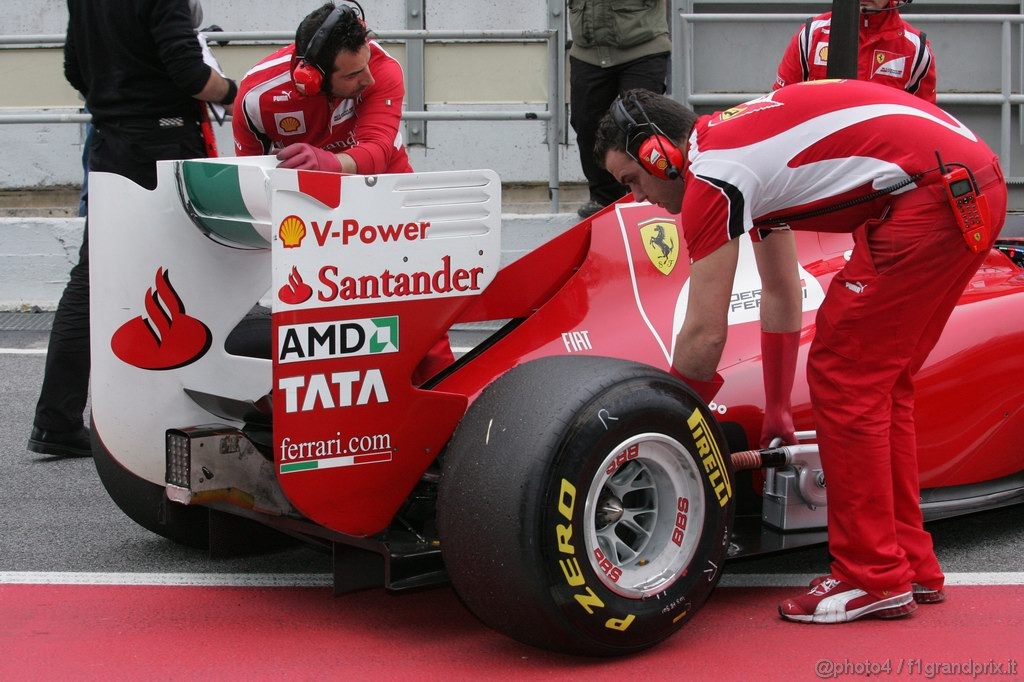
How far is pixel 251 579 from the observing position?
12.9 ft

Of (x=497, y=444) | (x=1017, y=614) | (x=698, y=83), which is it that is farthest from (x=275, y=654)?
(x=698, y=83)

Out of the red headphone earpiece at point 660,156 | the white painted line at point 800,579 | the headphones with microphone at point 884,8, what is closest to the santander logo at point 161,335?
the red headphone earpiece at point 660,156

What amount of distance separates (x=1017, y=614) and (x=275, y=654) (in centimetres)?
196

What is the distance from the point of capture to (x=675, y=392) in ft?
10.6

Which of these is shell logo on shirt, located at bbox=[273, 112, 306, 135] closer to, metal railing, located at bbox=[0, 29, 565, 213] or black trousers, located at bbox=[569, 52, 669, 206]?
black trousers, located at bbox=[569, 52, 669, 206]

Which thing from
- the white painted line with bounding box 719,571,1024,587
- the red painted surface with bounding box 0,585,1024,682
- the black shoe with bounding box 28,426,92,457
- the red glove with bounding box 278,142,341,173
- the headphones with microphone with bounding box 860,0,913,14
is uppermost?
the headphones with microphone with bounding box 860,0,913,14

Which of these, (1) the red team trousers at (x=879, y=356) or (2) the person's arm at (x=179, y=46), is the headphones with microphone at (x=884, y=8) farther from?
(2) the person's arm at (x=179, y=46)

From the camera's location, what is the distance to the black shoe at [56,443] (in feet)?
17.1

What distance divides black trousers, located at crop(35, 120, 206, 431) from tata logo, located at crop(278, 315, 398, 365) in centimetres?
231

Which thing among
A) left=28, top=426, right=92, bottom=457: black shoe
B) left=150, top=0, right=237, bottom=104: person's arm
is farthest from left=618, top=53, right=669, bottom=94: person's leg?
left=28, top=426, right=92, bottom=457: black shoe

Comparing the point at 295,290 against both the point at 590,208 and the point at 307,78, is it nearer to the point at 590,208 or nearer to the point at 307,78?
the point at 307,78

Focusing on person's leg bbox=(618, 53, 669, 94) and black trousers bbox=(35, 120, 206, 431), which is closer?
black trousers bbox=(35, 120, 206, 431)

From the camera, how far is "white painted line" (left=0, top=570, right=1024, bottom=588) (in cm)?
384

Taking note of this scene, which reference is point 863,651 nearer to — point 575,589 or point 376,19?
point 575,589
